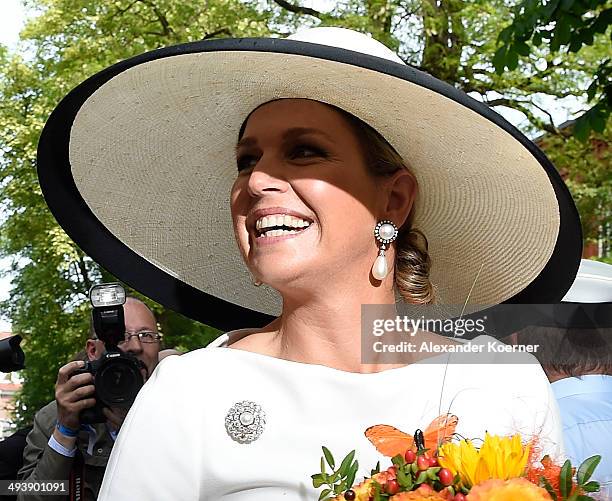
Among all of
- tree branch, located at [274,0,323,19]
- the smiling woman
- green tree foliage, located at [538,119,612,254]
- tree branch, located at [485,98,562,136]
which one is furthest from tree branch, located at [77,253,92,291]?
the smiling woman

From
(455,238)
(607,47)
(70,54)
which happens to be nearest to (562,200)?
(455,238)

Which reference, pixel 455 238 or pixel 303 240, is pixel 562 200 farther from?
pixel 303 240

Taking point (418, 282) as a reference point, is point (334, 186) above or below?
above

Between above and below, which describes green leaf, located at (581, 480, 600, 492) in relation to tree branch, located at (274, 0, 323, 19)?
below

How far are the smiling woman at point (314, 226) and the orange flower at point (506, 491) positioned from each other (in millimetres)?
338

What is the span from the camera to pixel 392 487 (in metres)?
1.17

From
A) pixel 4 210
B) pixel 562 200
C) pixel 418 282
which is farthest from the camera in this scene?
pixel 4 210

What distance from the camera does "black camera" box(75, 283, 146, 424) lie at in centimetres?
296

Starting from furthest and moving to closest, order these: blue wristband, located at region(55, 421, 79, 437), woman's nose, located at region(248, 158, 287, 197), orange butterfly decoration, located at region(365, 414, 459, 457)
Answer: blue wristband, located at region(55, 421, 79, 437) → woman's nose, located at region(248, 158, 287, 197) → orange butterfly decoration, located at region(365, 414, 459, 457)

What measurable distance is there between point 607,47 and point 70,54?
6.53m

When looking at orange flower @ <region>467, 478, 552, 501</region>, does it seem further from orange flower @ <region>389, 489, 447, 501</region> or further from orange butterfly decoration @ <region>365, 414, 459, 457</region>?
orange butterfly decoration @ <region>365, 414, 459, 457</region>

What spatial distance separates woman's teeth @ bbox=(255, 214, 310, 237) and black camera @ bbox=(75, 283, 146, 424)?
1245mm

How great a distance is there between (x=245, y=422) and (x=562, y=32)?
293 cm

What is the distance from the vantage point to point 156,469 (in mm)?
1730
